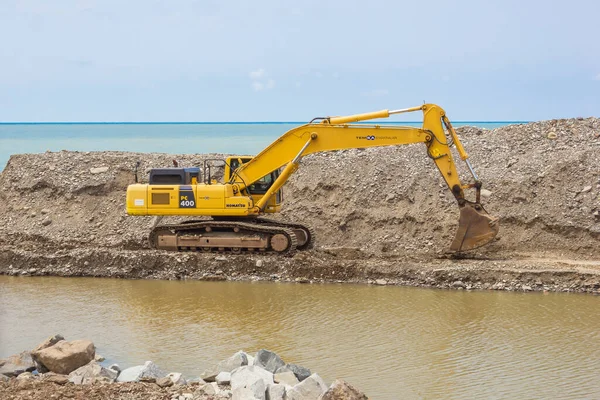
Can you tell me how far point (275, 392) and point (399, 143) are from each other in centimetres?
925

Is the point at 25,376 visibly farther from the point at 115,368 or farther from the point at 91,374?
the point at 115,368

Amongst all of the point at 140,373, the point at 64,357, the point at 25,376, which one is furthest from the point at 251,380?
the point at 25,376

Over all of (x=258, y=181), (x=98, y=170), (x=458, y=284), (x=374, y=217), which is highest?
(x=98, y=170)

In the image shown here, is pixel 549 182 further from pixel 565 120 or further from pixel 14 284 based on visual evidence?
pixel 14 284

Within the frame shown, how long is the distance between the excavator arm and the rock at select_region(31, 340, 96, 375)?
792 cm

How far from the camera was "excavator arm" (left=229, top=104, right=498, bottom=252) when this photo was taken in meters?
16.2

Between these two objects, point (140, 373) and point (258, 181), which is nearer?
point (140, 373)

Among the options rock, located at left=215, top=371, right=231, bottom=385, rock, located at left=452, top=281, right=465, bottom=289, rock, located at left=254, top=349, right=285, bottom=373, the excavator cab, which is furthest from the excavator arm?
rock, located at left=215, top=371, right=231, bottom=385

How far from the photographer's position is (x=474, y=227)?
1623cm

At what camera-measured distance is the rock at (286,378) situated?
29.2 ft

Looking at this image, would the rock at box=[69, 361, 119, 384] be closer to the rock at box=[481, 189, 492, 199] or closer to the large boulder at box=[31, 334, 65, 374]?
the large boulder at box=[31, 334, 65, 374]

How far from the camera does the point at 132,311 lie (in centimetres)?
1378

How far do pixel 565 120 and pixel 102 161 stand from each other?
1387cm

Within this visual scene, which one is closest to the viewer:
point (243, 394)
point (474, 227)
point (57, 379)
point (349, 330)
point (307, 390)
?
point (243, 394)
